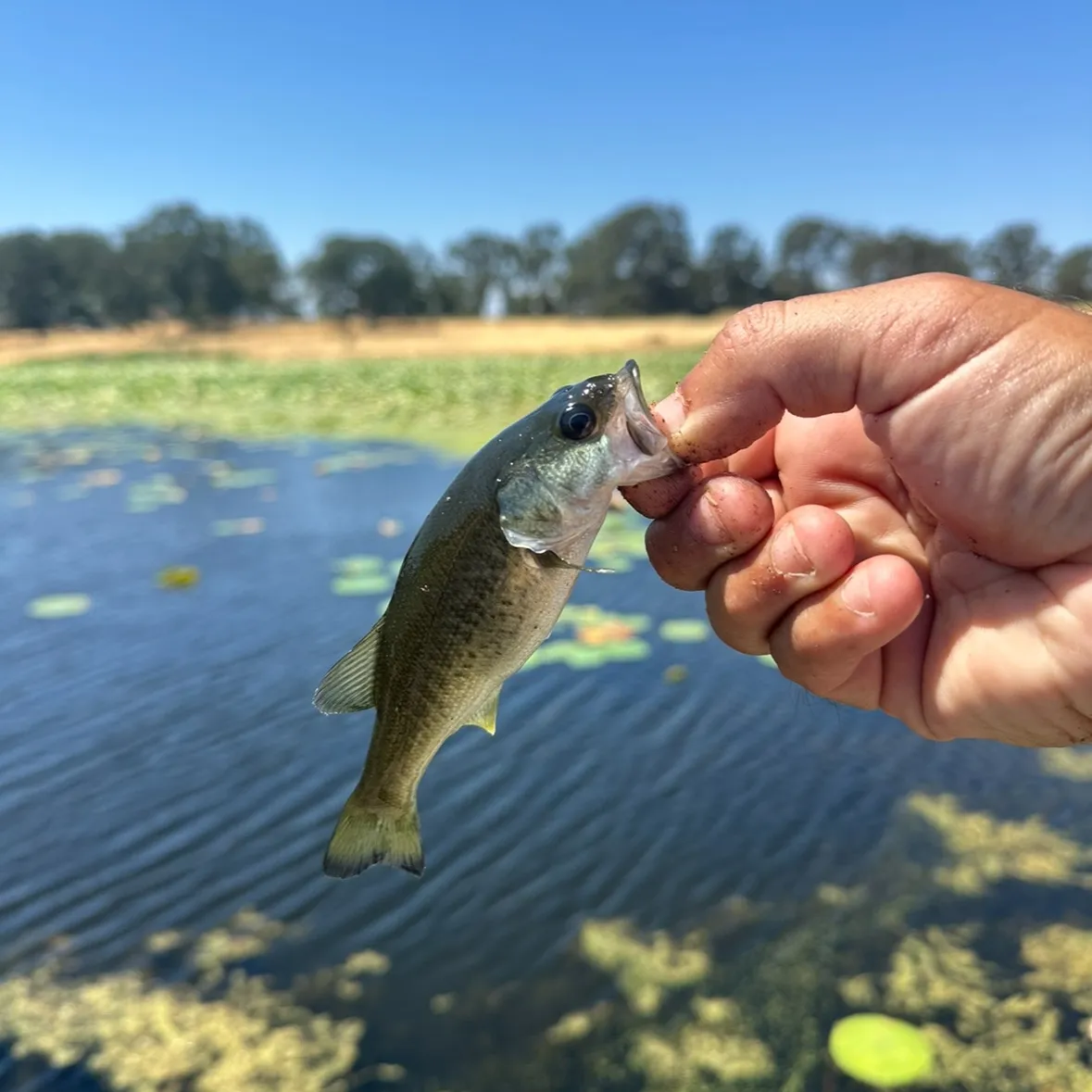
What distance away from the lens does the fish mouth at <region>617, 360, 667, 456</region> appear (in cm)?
183

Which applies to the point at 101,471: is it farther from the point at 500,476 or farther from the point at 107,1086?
the point at 500,476

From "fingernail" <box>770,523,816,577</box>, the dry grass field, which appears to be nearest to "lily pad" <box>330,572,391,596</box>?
"fingernail" <box>770,523,816,577</box>

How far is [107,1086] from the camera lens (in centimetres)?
271

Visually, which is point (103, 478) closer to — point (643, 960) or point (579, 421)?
point (643, 960)

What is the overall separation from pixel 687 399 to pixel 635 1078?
2117 mm

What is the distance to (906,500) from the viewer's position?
2328 mm

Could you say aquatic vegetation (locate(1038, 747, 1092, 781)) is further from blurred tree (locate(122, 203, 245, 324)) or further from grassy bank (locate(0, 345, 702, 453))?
blurred tree (locate(122, 203, 245, 324))

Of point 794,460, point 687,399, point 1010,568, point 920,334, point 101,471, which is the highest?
point 920,334

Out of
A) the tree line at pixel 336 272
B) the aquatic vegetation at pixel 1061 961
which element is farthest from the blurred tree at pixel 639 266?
the aquatic vegetation at pixel 1061 961

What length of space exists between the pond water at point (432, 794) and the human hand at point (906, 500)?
1.47 m

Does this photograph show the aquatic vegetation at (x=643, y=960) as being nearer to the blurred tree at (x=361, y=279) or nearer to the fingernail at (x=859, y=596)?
the fingernail at (x=859, y=596)

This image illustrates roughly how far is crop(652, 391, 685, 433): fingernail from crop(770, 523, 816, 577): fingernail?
36 centimetres

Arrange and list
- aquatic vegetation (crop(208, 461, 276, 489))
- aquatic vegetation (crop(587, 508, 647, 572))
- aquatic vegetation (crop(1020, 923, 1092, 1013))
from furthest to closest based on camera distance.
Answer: aquatic vegetation (crop(208, 461, 276, 489))
aquatic vegetation (crop(587, 508, 647, 572))
aquatic vegetation (crop(1020, 923, 1092, 1013))

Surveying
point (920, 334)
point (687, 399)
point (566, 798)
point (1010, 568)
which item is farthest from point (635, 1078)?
point (920, 334)
